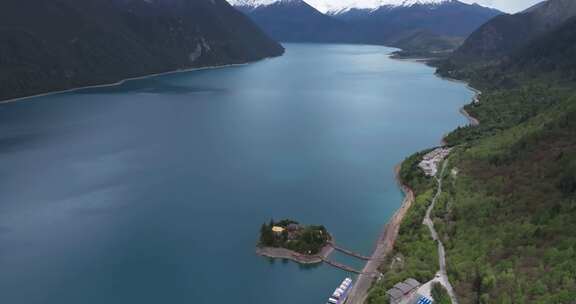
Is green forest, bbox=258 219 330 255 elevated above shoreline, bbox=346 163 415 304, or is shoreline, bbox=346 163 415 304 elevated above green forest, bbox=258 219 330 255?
green forest, bbox=258 219 330 255

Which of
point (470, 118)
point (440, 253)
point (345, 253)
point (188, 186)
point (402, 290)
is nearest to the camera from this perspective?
point (402, 290)

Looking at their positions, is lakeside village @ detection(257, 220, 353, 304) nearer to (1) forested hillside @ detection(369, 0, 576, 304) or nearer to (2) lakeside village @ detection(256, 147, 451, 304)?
(2) lakeside village @ detection(256, 147, 451, 304)

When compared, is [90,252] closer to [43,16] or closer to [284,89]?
[284,89]

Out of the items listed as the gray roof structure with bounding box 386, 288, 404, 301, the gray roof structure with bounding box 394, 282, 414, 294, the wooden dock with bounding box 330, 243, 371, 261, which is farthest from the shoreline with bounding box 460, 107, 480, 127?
the gray roof structure with bounding box 386, 288, 404, 301

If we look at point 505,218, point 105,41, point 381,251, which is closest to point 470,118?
point 505,218

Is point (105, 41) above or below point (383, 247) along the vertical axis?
above

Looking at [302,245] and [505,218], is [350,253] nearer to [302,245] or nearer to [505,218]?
[302,245]
